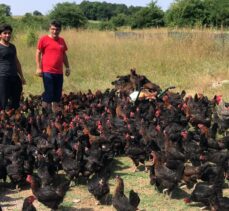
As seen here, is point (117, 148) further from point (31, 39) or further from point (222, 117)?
point (31, 39)

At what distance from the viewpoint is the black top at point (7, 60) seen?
8.91 meters

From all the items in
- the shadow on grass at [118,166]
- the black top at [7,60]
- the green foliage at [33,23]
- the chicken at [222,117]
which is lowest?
the shadow on grass at [118,166]

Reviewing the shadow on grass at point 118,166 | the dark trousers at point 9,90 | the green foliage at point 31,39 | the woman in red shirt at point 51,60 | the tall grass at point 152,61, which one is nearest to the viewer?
the shadow on grass at point 118,166

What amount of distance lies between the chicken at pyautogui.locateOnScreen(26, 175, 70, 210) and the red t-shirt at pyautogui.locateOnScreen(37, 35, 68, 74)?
428cm

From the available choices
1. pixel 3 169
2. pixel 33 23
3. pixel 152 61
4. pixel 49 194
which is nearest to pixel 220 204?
pixel 49 194

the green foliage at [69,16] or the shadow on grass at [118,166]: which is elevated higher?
the green foliage at [69,16]

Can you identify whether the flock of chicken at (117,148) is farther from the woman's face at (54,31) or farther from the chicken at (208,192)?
the woman's face at (54,31)

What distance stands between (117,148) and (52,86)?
8.76ft

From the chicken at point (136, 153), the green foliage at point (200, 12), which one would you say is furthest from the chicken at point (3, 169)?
the green foliage at point (200, 12)

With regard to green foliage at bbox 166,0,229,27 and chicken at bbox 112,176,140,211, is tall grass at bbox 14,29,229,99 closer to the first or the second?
chicken at bbox 112,176,140,211

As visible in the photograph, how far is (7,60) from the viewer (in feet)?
29.6

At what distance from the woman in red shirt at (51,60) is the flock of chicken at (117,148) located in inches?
21.2

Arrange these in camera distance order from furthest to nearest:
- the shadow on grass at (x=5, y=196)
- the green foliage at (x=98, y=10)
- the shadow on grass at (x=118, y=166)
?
the green foliage at (x=98, y=10)
the shadow on grass at (x=118, y=166)
the shadow on grass at (x=5, y=196)

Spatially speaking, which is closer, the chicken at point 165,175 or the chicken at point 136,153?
the chicken at point 165,175
